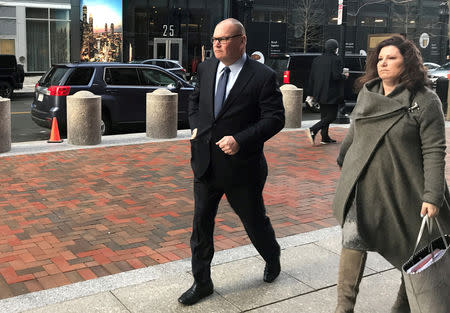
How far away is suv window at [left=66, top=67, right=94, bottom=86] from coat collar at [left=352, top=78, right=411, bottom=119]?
899cm

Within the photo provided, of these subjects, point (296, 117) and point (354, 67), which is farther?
point (354, 67)

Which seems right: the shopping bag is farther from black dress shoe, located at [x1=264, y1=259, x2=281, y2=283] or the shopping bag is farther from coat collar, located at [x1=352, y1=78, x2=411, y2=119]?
black dress shoe, located at [x1=264, y1=259, x2=281, y2=283]

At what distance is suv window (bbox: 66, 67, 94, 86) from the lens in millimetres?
11323

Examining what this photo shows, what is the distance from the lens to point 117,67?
12.0 m

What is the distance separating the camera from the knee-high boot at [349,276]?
3.22 metres

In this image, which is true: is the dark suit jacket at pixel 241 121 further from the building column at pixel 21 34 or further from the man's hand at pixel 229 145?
the building column at pixel 21 34

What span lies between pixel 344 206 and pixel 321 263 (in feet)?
4.79

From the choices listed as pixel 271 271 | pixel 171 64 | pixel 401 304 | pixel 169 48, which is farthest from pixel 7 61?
pixel 401 304

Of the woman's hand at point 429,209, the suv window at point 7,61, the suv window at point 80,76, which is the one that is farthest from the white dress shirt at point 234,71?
the suv window at point 7,61

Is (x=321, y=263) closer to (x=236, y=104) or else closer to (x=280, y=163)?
(x=236, y=104)

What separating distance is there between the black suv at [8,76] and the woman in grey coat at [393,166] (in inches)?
736

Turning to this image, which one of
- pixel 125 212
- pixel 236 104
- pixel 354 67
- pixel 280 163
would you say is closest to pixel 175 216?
pixel 125 212

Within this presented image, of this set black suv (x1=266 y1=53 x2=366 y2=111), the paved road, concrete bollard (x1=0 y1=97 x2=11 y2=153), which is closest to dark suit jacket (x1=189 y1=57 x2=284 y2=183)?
concrete bollard (x1=0 y1=97 x2=11 y2=153)

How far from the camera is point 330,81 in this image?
1010 centimetres
